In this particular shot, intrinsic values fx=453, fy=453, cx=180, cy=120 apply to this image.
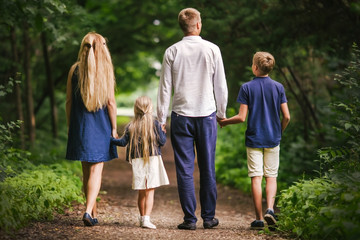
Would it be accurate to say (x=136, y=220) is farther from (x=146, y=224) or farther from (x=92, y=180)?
(x=92, y=180)

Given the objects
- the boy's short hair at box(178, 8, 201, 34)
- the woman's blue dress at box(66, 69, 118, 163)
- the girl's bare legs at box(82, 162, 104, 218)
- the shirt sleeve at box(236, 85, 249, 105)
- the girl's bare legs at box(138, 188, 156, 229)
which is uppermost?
the boy's short hair at box(178, 8, 201, 34)

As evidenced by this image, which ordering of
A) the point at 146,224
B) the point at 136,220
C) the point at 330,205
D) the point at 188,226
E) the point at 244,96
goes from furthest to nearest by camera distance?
the point at 136,220 → the point at 244,96 → the point at 146,224 → the point at 188,226 → the point at 330,205

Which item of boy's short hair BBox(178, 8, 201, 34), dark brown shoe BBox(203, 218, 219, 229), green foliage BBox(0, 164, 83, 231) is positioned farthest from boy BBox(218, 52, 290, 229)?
green foliage BBox(0, 164, 83, 231)

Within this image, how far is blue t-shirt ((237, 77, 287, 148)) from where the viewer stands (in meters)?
5.32

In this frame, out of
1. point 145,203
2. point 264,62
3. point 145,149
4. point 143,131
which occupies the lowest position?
point 145,203

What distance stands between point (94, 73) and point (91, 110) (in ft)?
1.41

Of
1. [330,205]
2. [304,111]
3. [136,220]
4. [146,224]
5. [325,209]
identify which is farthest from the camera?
[304,111]

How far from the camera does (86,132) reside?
5.23 m

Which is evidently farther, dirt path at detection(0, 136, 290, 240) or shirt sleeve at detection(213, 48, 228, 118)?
shirt sleeve at detection(213, 48, 228, 118)

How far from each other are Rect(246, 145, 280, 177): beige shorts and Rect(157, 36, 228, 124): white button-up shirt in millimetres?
718

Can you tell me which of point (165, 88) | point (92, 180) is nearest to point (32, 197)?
point (92, 180)

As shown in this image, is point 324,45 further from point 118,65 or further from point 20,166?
point 118,65

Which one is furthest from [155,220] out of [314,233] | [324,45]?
[324,45]

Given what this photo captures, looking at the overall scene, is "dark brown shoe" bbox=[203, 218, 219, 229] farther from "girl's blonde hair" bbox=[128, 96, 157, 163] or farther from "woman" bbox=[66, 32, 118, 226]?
"woman" bbox=[66, 32, 118, 226]
